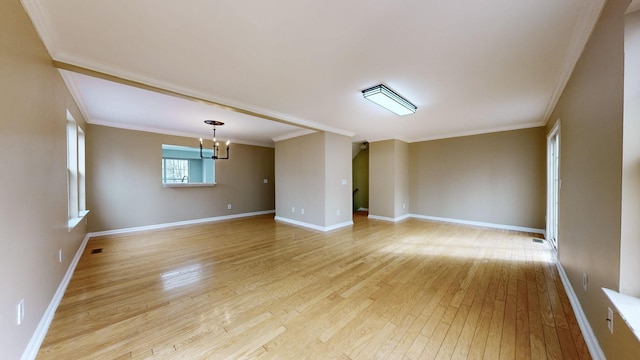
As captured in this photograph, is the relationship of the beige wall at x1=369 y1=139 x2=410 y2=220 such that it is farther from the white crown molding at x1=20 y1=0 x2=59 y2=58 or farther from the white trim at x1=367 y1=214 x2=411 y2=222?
the white crown molding at x1=20 y1=0 x2=59 y2=58

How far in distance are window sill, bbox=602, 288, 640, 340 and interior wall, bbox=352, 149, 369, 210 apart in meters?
6.62

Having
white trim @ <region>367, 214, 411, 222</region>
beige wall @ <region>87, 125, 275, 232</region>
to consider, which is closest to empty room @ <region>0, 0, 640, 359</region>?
beige wall @ <region>87, 125, 275, 232</region>

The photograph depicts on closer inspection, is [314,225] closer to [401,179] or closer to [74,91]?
[401,179]

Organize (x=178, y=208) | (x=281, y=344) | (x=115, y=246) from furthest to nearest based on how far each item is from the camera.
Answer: (x=178, y=208)
(x=115, y=246)
(x=281, y=344)

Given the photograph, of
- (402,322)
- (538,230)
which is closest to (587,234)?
(402,322)

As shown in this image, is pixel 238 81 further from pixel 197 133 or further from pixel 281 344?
pixel 197 133

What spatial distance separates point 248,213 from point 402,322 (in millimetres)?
5920

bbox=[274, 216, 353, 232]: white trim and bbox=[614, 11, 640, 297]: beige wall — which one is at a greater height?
bbox=[614, 11, 640, 297]: beige wall

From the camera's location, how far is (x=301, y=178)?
18.5 ft

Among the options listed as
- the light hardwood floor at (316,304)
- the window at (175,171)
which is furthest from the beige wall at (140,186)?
the window at (175,171)

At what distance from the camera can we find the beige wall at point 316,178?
5.14 metres

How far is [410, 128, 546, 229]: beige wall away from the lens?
4797 mm

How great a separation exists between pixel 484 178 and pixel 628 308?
4.93m

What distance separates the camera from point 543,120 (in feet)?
14.7
